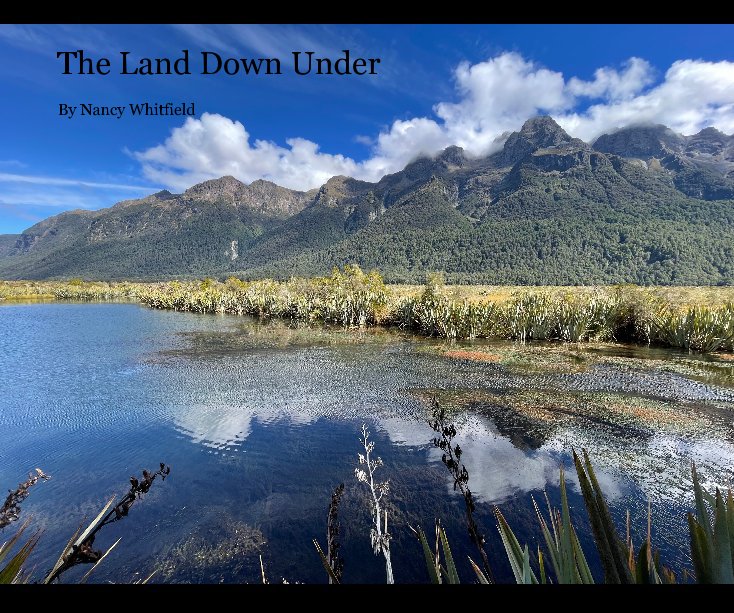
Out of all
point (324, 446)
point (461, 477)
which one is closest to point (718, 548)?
point (461, 477)

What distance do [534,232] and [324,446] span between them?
120123mm

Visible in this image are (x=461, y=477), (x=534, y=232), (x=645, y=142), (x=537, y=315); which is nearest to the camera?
(x=461, y=477)

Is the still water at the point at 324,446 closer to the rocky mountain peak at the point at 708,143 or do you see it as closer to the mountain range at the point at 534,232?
the mountain range at the point at 534,232

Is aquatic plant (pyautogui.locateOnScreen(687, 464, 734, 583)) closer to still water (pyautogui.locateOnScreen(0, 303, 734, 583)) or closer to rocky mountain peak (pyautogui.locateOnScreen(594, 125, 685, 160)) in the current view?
still water (pyautogui.locateOnScreen(0, 303, 734, 583))

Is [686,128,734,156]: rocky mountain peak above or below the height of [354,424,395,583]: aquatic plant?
above

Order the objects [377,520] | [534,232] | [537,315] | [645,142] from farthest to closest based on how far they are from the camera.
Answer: [645,142] → [534,232] → [537,315] → [377,520]

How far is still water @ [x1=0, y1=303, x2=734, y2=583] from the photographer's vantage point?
402 centimetres

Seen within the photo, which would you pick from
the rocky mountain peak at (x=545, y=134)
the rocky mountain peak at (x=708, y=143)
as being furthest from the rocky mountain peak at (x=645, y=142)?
the rocky mountain peak at (x=545, y=134)

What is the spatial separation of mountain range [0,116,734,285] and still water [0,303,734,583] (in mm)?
78762

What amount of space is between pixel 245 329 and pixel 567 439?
1745cm

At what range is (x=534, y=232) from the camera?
114938mm

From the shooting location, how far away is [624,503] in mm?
4609

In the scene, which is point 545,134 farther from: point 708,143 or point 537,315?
point 537,315

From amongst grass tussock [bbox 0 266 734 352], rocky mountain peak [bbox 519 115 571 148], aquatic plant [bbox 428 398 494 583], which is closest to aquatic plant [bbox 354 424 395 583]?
aquatic plant [bbox 428 398 494 583]
